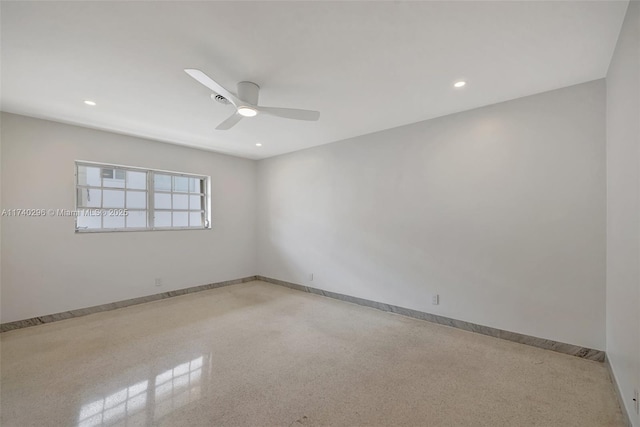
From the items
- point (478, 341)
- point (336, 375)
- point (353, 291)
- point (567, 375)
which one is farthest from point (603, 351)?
point (353, 291)

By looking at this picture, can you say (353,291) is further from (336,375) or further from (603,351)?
(603,351)

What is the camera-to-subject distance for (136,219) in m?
4.26

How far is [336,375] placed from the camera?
224 centimetres

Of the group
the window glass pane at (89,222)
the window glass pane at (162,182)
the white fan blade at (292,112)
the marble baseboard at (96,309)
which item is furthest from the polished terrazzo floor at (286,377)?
the white fan blade at (292,112)

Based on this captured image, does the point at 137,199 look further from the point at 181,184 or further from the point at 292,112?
the point at 292,112

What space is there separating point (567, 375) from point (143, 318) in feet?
14.6

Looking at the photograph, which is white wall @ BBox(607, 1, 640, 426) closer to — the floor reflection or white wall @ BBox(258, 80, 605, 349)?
white wall @ BBox(258, 80, 605, 349)

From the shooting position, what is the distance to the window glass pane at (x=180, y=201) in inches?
187

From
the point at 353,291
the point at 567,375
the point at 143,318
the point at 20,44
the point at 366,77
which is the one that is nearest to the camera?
the point at 20,44

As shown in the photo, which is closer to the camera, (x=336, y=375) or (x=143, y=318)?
(x=336, y=375)

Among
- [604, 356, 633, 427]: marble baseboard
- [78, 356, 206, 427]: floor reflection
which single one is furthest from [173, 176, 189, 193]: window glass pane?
[604, 356, 633, 427]: marble baseboard

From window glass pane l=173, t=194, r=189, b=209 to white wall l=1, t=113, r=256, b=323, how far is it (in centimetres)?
45

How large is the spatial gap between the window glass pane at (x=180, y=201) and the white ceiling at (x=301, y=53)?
181cm

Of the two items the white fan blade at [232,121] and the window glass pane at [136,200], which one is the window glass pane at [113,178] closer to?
the window glass pane at [136,200]
